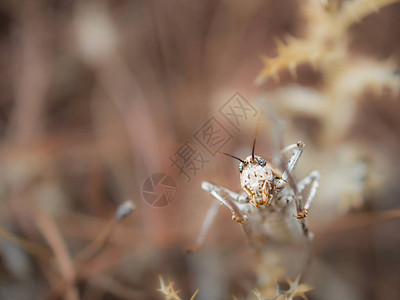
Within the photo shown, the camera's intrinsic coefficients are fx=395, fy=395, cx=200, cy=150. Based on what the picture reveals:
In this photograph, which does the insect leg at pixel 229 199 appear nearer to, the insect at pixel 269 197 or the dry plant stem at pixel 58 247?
the insect at pixel 269 197

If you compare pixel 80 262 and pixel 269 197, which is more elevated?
pixel 269 197

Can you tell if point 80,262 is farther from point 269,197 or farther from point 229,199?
point 269,197

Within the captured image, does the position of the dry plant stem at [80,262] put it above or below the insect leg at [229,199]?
below

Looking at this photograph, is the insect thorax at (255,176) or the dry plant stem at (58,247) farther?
the dry plant stem at (58,247)

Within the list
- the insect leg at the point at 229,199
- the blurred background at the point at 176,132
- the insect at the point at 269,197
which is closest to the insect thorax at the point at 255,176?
the insect at the point at 269,197

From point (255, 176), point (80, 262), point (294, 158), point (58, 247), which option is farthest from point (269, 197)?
point (58, 247)

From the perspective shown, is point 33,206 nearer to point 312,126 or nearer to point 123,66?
point 123,66
